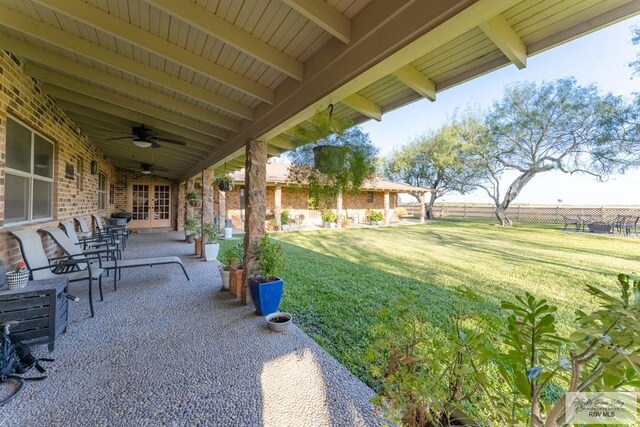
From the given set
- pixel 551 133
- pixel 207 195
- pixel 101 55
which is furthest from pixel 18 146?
pixel 551 133

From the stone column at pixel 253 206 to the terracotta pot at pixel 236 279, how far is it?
5.1 inches

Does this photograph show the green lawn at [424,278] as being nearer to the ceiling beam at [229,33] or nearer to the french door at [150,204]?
the ceiling beam at [229,33]

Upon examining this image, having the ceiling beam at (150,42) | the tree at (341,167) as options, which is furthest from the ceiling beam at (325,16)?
the ceiling beam at (150,42)

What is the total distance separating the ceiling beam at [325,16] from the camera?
151 cm

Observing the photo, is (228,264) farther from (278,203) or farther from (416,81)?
(278,203)

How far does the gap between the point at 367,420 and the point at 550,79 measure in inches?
730

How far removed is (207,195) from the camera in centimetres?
741

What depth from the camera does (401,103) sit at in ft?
7.98

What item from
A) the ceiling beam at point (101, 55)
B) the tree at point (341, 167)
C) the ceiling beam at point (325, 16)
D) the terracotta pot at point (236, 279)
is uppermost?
the ceiling beam at point (101, 55)

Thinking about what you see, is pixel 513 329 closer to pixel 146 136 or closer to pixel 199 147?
pixel 146 136

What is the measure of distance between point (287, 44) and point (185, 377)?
2742 millimetres

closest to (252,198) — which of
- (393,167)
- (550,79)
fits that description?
(550,79)

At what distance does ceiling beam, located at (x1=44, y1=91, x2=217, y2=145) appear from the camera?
380 centimetres

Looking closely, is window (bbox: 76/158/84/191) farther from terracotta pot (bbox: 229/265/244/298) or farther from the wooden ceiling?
terracotta pot (bbox: 229/265/244/298)
